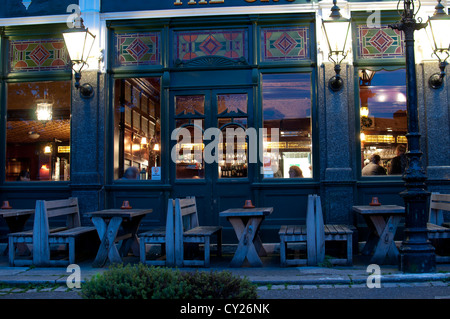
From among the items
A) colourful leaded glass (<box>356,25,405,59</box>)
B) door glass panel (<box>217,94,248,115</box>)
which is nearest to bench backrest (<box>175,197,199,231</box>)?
door glass panel (<box>217,94,248,115</box>)

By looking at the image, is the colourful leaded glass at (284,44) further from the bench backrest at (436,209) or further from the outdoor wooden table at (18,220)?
the outdoor wooden table at (18,220)

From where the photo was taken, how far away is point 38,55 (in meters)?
8.93

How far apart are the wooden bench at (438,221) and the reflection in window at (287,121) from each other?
215cm

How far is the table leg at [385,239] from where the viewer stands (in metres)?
6.72

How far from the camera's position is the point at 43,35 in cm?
889

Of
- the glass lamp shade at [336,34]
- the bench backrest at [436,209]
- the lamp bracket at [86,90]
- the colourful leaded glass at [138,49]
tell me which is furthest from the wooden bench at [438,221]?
the lamp bracket at [86,90]

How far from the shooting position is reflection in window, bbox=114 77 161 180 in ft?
28.3

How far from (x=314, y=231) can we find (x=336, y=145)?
202 centimetres

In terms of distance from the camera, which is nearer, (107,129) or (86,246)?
(86,246)

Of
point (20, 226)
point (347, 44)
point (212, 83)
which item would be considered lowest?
point (20, 226)

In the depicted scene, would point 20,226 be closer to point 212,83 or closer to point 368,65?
point 212,83

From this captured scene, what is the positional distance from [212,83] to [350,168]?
2.86 m

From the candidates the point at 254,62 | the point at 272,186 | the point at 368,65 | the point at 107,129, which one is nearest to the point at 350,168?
the point at 272,186
